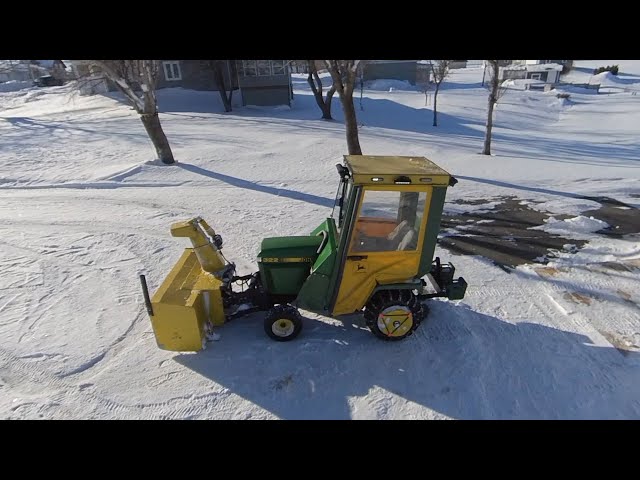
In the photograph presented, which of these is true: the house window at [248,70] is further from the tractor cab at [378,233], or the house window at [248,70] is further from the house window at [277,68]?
the tractor cab at [378,233]

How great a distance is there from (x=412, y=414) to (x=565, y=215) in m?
6.67

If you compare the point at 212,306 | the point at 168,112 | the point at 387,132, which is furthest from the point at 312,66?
the point at 212,306

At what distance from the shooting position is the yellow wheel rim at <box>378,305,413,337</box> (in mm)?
4512

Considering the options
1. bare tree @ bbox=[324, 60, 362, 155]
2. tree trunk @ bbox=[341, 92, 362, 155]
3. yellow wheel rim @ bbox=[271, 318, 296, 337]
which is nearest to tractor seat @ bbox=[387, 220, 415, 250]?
yellow wheel rim @ bbox=[271, 318, 296, 337]

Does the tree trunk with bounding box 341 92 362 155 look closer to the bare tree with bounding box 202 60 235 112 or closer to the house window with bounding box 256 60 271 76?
the bare tree with bounding box 202 60 235 112

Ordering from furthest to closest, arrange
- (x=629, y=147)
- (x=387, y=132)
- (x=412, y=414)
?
(x=387, y=132) < (x=629, y=147) < (x=412, y=414)

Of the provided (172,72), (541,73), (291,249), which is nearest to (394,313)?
(291,249)

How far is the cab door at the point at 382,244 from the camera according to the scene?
4.33 meters

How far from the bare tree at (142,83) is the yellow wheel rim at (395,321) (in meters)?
10.3

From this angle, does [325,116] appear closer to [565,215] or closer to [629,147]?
[629,147]

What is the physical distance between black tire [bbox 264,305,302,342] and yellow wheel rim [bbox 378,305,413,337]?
96 centimetres

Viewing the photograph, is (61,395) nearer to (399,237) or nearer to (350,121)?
(399,237)

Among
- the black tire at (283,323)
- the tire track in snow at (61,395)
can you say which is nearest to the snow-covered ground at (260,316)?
the tire track in snow at (61,395)

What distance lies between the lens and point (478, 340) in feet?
15.5
